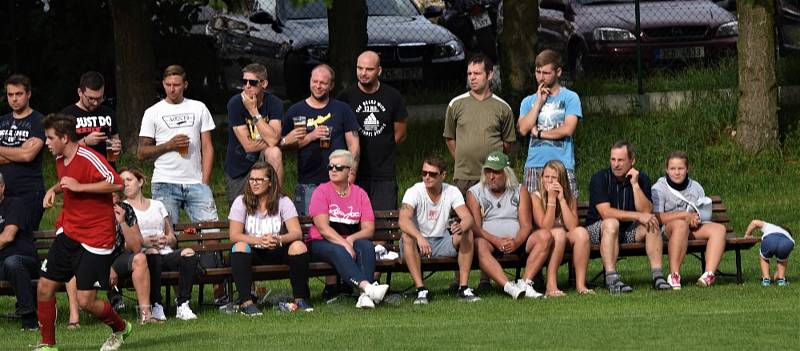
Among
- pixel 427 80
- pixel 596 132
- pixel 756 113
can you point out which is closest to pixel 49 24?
pixel 427 80

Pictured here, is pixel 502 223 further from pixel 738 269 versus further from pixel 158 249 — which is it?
pixel 158 249

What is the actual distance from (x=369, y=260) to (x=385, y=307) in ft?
1.64

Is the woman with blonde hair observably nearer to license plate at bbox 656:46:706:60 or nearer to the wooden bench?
the wooden bench

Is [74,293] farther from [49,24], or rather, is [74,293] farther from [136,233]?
[49,24]

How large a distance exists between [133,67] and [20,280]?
29.2 ft

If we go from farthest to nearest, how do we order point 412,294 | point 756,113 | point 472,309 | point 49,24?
1. point 49,24
2. point 756,113
3. point 412,294
4. point 472,309

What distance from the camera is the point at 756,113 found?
21.8m

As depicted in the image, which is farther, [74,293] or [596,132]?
[596,132]

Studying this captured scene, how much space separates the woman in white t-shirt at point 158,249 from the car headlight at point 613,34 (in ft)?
33.9

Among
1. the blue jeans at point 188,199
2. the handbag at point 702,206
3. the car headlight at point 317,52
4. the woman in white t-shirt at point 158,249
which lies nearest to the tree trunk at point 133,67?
the car headlight at point 317,52

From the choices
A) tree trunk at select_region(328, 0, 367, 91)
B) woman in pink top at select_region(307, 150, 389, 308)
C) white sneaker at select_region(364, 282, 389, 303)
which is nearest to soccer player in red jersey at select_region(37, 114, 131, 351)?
white sneaker at select_region(364, 282, 389, 303)

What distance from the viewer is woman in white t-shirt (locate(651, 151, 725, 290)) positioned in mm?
15438

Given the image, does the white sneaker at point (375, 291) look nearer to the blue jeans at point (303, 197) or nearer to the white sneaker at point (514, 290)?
the white sneaker at point (514, 290)

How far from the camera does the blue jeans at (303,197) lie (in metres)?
15.8
